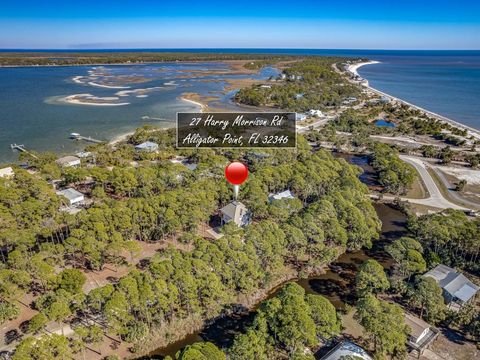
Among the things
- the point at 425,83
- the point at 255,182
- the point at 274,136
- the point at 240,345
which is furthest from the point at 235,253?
the point at 425,83

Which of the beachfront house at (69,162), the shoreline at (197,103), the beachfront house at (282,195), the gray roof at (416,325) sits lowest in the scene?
the gray roof at (416,325)

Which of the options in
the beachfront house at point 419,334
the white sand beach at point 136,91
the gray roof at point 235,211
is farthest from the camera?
the white sand beach at point 136,91

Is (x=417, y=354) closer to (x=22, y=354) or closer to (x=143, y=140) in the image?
(x=22, y=354)

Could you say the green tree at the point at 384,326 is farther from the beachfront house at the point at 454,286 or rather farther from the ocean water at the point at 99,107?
the ocean water at the point at 99,107

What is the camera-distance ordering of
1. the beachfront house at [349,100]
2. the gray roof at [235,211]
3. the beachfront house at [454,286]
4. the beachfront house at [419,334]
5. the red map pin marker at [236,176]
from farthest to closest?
the beachfront house at [349,100] → the red map pin marker at [236,176] → the gray roof at [235,211] → the beachfront house at [454,286] → the beachfront house at [419,334]

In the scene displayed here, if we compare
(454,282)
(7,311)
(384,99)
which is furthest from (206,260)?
(384,99)

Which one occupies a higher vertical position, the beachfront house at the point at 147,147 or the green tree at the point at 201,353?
the beachfront house at the point at 147,147

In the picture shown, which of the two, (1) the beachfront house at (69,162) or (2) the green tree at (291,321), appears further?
(1) the beachfront house at (69,162)

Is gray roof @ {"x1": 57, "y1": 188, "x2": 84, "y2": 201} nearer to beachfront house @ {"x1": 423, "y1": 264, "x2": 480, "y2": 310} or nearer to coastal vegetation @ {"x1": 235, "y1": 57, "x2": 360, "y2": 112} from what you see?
beachfront house @ {"x1": 423, "y1": 264, "x2": 480, "y2": 310}

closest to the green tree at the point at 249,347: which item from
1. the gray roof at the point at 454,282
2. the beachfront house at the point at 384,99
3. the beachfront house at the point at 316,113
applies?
the gray roof at the point at 454,282
